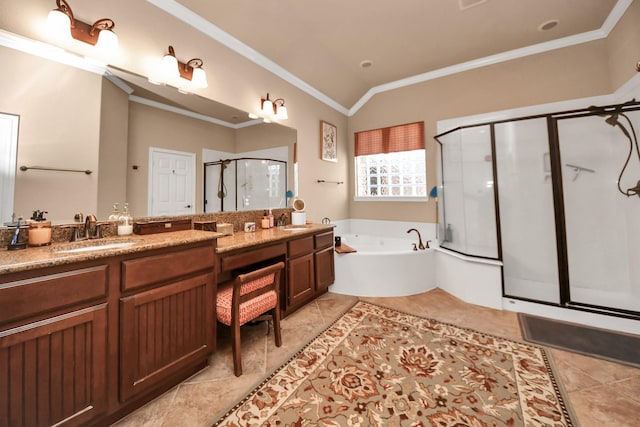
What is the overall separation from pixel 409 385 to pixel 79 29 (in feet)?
9.84

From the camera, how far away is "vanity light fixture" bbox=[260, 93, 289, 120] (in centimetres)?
272

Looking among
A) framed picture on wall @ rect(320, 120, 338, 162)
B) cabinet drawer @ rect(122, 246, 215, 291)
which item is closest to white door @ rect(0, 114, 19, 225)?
cabinet drawer @ rect(122, 246, 215, 291)

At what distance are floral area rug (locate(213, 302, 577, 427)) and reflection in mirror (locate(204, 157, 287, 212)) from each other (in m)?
1.45

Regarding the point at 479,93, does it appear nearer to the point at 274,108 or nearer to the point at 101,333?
the point at 274,108

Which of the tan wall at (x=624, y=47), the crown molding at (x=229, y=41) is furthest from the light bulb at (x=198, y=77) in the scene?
the tan wall at (x=624, y=47)

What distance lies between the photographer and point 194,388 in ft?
4.85

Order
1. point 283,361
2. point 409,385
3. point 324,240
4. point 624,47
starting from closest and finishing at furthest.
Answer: point 409,385 → point 283,361 → point 624,47 → point 324,240

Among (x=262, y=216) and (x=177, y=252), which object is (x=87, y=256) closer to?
(x=177, y=252)

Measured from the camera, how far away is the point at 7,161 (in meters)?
1.24

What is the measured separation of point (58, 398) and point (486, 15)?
13.6ft

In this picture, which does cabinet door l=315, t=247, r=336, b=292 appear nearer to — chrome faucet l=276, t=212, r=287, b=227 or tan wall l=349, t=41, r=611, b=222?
chrome faucet l=276, t=212, r=287, b=227

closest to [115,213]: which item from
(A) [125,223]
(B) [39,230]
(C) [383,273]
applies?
(A) [125,223]

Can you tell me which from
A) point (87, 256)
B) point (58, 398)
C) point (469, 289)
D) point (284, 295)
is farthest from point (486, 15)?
point (58, 398)

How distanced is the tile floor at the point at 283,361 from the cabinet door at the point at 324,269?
37 cm
